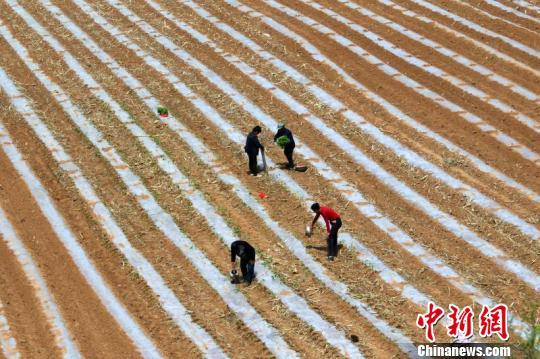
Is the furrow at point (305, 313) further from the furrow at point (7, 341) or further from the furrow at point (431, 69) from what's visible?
the furrow at point (431, 69)

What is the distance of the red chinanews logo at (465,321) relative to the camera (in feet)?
48.6

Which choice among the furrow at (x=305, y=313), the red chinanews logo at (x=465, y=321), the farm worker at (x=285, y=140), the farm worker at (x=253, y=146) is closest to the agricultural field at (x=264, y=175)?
the furrow at (x=305, y=313)

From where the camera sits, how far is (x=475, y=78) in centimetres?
2534

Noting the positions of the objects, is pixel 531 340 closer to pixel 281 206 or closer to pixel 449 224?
pixel 449 224

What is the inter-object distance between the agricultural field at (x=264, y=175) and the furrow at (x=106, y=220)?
0.17 feet

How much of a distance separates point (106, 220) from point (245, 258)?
467cm

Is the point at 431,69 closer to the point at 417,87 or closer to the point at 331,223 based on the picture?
the point at 417,87

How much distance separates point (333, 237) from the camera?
672 inches

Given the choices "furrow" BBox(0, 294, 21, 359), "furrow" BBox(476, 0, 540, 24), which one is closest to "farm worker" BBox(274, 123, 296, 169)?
"furrow" BBox(0, 294, 21, 359)

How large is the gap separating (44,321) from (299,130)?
403 inches

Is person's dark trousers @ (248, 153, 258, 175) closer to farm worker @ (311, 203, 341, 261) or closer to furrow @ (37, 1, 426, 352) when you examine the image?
furrow @ (37, 1, 426, 352)

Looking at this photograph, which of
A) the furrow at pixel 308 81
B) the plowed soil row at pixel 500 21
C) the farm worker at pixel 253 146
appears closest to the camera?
the farm worker at pixel 253 146

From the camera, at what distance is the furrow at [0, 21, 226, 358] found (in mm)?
15375

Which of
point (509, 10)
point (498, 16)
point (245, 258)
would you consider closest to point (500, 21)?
point (498, 16)
